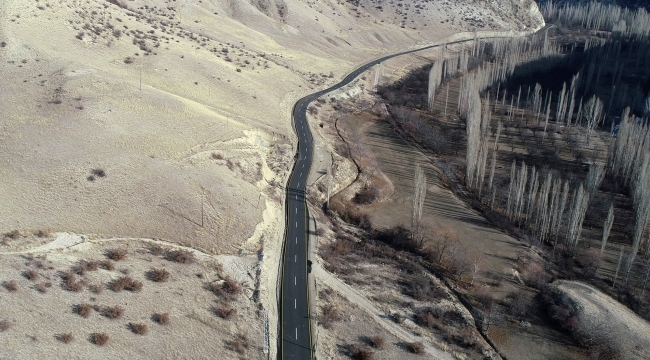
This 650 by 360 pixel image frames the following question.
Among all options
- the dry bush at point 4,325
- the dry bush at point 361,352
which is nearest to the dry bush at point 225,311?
the dry bush at point 361,352

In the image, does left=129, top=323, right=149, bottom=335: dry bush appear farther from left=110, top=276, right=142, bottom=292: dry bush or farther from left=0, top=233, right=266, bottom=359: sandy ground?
left=110, top=276, right=142, bottom=292: dry bush

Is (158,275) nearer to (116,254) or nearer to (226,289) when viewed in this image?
(116,254)

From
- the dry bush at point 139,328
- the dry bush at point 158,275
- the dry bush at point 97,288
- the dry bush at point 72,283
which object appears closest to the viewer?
the dry bush at point 139,328

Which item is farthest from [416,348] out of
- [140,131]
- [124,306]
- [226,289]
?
[140,131]

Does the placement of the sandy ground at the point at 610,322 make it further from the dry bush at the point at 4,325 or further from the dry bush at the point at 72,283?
the dry bush at the point at 4,325

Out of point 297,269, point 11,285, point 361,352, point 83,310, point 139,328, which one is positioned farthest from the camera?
point 297,269

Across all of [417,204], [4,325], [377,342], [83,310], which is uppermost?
Answer: [417,204]
